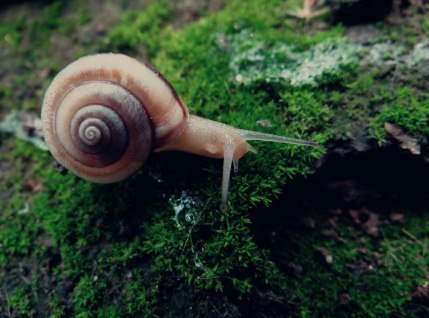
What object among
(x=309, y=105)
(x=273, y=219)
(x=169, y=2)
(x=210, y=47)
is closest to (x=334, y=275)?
(x=273, y=219)

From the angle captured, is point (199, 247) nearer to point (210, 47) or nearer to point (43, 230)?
point (43, 230)

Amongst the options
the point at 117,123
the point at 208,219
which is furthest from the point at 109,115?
the point at 208,219

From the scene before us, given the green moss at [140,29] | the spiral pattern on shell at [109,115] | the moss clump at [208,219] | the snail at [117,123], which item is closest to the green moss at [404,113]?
the moss clump at [208,219]

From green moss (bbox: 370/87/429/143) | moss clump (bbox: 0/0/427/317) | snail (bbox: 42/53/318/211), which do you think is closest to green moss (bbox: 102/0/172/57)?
moss clump (bbox: 0/0/427/317)

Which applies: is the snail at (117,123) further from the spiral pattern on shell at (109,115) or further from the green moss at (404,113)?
the green moss at (404,113)

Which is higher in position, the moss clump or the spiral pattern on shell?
the spiral pattern on shell

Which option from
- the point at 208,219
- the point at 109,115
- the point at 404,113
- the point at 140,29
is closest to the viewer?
the point at 109,115

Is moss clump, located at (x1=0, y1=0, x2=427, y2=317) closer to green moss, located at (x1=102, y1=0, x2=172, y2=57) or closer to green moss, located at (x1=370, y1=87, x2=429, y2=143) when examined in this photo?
green moss, located at (x1=370, y1=87, x2=429, y2=143)

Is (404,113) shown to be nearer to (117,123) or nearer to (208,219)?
(208,219)

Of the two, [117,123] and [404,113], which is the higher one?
[117,123]
